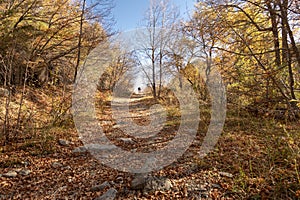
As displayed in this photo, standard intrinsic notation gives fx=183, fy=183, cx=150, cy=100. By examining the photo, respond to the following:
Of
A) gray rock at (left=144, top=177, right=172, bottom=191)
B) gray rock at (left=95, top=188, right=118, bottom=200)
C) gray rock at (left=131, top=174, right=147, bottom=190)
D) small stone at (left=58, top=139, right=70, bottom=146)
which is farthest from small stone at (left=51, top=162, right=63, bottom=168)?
gray rock at (left=144, top=177, right=172, bottom=191)

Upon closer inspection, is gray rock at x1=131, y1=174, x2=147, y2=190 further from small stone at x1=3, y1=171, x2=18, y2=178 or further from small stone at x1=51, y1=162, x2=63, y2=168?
small stone at x1=3, y1=171, x2=18, y2=178

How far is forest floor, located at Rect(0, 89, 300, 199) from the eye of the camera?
186 centimetres

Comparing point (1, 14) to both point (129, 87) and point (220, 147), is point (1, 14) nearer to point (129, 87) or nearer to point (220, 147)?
point (220, 147)

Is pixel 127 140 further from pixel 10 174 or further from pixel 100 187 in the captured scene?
pixel 10 174

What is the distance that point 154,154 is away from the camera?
2.86 m

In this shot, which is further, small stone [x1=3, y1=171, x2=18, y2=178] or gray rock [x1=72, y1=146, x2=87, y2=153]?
gray rock [x1=72, y1=146, x2=87, y2=153]

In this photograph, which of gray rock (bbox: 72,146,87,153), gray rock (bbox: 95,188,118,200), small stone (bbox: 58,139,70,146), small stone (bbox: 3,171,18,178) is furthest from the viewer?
small stone (bbox: 58,139,70,146)

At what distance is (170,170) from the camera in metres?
2.29

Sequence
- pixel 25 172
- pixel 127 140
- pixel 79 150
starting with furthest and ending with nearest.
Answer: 1. pixel 127 140
2. pixel 79 150
3. pixel 25 172

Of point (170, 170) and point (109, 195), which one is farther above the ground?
point (170, 170)

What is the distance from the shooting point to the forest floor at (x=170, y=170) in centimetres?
186

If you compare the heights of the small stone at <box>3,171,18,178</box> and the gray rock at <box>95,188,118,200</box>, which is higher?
the gray rock at <box>95,188,118,200</box>

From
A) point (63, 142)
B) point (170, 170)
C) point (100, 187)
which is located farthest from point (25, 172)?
point (170, 170)

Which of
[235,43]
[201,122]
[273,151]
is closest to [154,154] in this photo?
[273,151]
